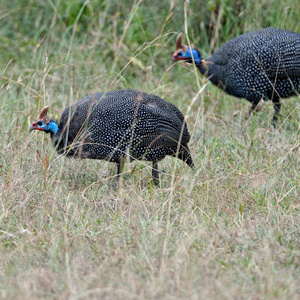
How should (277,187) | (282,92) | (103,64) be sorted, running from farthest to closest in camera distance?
1. (103,64)
2. (282,92)
3. (277,187)

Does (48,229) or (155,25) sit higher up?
(155,25)

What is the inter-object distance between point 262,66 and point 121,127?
65.0 inches

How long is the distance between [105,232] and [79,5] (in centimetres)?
406

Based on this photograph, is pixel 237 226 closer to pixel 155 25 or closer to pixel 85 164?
pixel 85 164

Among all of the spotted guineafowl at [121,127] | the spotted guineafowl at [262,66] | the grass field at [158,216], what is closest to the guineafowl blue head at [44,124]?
the spotted guineafowl at [121,127]

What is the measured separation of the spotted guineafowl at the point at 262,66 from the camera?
4699 mm

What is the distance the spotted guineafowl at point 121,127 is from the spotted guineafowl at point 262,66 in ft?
3.41

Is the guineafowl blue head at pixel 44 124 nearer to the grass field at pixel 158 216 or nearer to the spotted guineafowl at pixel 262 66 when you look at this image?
the grass field at pixel 158 216

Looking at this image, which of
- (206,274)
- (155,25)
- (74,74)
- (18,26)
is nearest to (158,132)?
(206,274)

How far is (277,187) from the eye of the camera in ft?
11.8

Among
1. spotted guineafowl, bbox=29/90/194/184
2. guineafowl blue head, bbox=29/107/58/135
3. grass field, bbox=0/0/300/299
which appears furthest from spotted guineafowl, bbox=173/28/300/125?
guineafowl blue head, bbox=29/107/58/135

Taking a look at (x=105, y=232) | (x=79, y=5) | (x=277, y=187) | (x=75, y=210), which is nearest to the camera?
(x=105, y=232)

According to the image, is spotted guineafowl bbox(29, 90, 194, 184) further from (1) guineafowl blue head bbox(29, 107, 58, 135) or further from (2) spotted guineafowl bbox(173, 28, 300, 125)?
(2) spotted guineafowl bbox(173, 28, 300, 125)

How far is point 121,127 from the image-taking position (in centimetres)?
377
